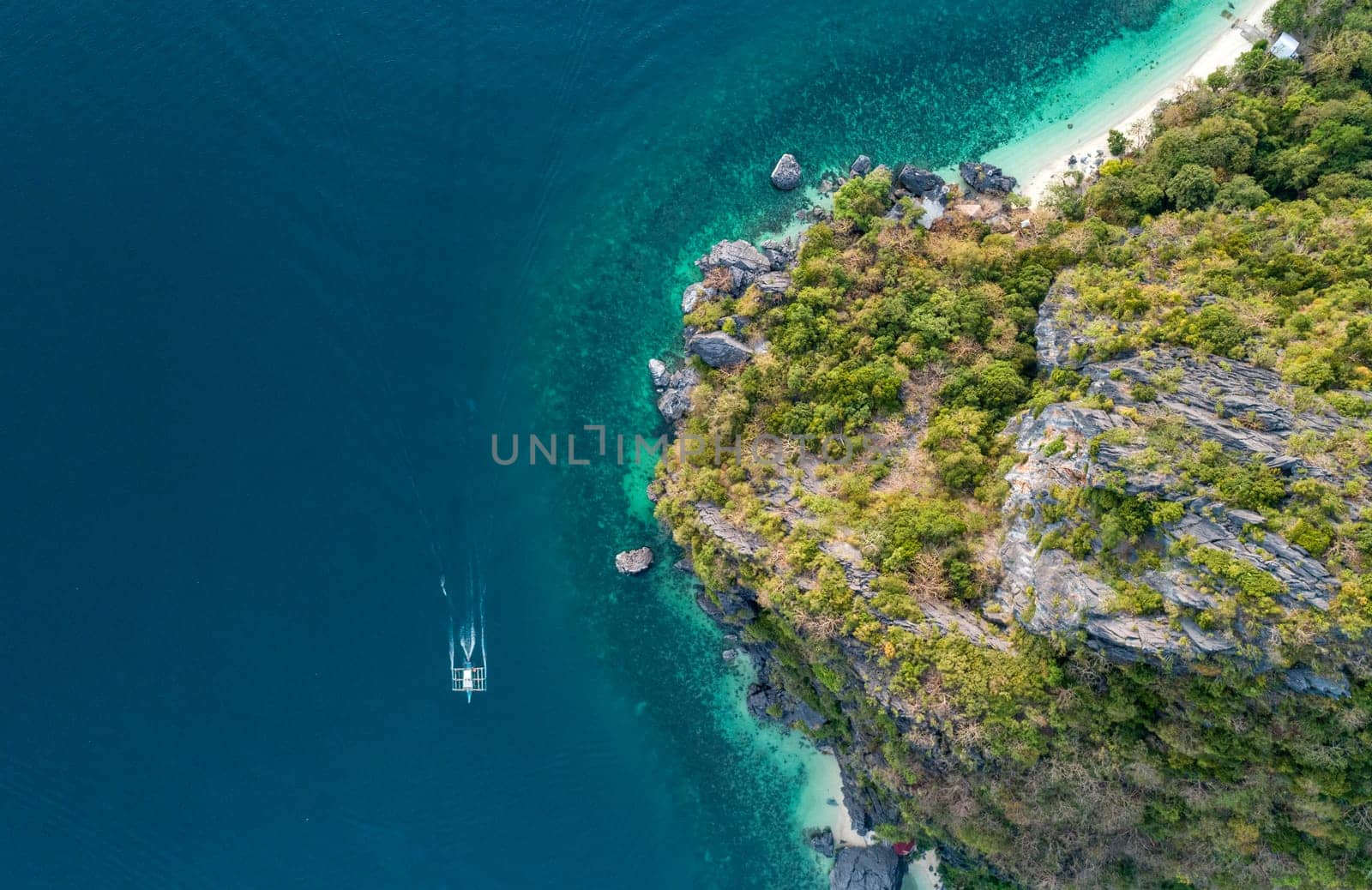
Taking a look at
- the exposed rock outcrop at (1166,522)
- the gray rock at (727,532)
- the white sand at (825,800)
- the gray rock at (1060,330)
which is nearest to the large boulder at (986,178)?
the gray rock at (1060,330)

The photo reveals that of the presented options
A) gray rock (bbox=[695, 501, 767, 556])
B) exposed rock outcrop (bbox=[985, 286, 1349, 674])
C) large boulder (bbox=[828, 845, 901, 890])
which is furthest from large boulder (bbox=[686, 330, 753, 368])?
large boulder (bbox=[828, 845, 901, 890])

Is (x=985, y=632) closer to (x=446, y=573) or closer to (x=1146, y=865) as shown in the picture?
(x=1146, y=865)

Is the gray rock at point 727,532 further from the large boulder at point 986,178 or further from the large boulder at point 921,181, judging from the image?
the large boulder at point 986,178

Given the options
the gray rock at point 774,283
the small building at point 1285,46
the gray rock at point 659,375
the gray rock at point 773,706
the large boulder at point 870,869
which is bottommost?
the large boulder at point 870,869

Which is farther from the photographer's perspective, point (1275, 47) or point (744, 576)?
point (1275, 47)

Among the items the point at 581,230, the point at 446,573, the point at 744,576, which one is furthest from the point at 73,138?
the point at 744,576

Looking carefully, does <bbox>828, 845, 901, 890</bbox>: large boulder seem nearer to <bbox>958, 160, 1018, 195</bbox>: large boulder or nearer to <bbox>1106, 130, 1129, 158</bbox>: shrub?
<bbox>958, 160, 1018, 195</bbox>: large boulder
